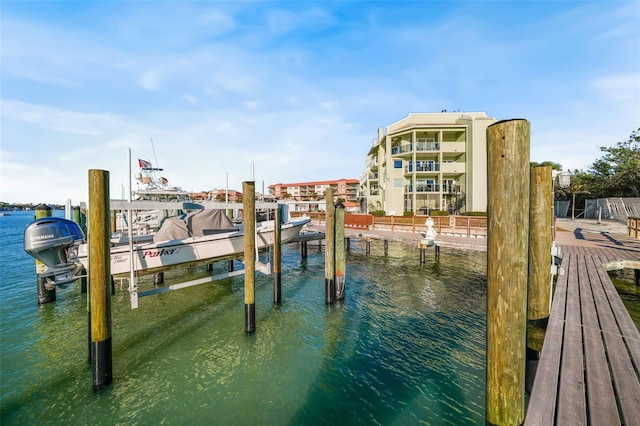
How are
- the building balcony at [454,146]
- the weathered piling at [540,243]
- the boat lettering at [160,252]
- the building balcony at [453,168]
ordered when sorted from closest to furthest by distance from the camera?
1. the weathered piling at [540,243]
2. the boat lettering at [160,252]
3. the building balcony at [454,146]
4. the building balcony at [453,168]

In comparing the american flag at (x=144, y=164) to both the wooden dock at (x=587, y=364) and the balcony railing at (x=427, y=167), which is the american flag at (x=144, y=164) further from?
the balcony railing at (x=427, y=167)

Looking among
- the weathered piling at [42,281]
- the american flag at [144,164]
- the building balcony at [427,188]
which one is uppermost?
the american flag at [144,164]

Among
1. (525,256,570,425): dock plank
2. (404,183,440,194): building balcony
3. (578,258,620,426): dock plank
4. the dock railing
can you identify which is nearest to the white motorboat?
(525,256,570,425): dock plank

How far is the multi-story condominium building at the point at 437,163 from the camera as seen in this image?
28922 millimetres

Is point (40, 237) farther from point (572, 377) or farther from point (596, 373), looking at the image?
point (596, 373)

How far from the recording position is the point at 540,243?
4.77 metres

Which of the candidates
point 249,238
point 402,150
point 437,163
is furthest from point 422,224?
point 249,238

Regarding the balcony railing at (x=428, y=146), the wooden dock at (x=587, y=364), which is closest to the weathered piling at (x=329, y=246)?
the wooden dock at (x=587, y=364)

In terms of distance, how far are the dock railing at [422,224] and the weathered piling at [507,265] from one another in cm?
1427

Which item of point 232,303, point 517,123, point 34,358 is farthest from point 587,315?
point 34,358

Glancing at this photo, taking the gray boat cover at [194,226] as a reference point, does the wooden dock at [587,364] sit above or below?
below

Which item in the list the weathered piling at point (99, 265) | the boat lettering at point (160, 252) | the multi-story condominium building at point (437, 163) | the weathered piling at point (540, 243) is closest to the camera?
the weathered piling at point (99, 265)

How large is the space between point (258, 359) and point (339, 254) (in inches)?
148

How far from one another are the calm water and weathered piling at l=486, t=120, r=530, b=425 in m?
2.16
